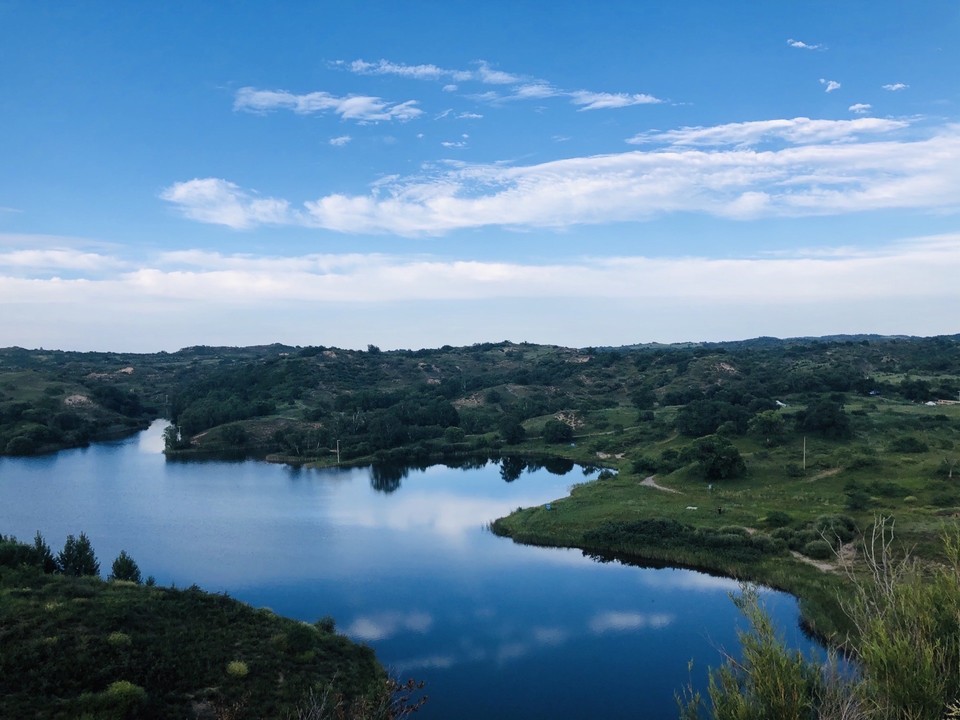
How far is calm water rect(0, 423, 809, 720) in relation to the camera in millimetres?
31217

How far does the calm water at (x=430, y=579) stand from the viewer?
3122cm

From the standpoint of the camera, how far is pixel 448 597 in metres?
42.3

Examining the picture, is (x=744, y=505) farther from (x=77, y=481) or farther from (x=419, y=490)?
(x=77, y=481)

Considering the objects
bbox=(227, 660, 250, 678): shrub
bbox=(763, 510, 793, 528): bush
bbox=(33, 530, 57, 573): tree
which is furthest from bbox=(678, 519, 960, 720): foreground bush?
bbox=(763, 510, 793, 528): bush

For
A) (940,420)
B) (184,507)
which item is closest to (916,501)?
(940,420)

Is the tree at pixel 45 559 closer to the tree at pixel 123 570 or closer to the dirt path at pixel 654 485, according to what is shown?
the tree at pixel 123 570

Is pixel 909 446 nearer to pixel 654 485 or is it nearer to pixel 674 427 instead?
pixel 654 485

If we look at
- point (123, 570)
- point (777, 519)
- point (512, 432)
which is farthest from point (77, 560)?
point (512, 432)

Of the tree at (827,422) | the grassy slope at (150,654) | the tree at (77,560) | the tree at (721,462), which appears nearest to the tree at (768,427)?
the tree at (827,422)

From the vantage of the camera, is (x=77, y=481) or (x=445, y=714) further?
(x=77, y=481)

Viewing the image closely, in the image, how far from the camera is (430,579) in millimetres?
46062

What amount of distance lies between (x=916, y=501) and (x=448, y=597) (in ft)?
130

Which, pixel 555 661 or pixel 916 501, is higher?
pixel 916 501

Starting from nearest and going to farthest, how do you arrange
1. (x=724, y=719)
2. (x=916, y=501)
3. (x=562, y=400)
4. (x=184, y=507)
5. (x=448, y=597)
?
1. (x=724, y=719)
2. (x=448, y=597)
3. (x=916, y=501)
4. (x=184, y=507)
5. (x=562, y=400)
